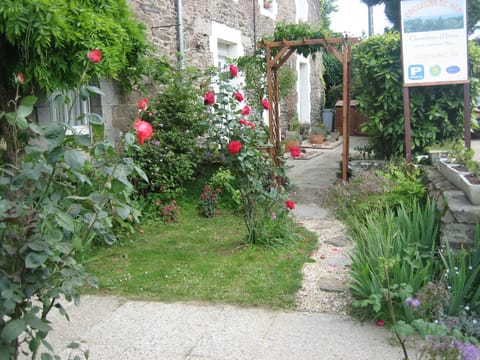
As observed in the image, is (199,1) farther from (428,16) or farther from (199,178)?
(428,16)

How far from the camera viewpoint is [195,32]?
29.0 ft

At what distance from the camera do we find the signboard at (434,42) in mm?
6906

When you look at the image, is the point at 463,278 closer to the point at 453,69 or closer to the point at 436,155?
the point at 436,155

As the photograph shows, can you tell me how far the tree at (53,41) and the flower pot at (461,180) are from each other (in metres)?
3.30

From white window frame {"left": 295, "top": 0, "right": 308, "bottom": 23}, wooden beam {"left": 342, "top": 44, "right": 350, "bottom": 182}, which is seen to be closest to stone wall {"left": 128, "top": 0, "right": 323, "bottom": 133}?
white window frame {"left": 295, "top": 0, "right": 308, "bottom": 23}

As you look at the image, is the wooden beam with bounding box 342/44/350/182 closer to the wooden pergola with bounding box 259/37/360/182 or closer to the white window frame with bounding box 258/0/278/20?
the wooden pergola with bounding box 259/37/360/182

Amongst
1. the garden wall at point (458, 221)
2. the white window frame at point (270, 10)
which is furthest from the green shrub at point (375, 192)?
the white window frame at point (270, 10)

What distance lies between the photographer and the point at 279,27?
8.08 m

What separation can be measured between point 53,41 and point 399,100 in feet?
18.2

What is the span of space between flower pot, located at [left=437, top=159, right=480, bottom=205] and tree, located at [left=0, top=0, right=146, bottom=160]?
10.8 ft

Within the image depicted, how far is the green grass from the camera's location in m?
4.04

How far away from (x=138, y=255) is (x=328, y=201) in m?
3.08

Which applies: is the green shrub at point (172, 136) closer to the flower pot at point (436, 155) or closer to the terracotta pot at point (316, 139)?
the flower pot at point (436, 155)

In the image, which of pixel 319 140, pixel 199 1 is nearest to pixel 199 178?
Answer: pixel 199 1
